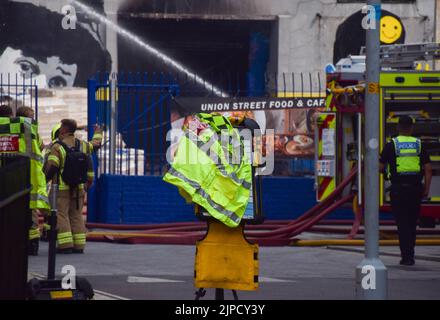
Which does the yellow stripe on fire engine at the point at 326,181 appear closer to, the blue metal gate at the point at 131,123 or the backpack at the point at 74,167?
the blue metal gate at the point at 131,123

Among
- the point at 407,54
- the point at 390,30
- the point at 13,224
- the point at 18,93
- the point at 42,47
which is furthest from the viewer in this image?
the point at 390,30

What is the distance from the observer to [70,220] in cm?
1547

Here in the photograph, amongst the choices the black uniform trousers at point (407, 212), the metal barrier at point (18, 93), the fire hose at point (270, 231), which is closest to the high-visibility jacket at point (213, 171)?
the black uniform trousers at point (407, 212)

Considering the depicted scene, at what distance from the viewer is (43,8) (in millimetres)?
27641

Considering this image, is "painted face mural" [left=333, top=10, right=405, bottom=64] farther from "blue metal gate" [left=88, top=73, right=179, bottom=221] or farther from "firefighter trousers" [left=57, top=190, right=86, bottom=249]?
"firefighter trousers" [left=57, top=190, right=86, bottom=249]

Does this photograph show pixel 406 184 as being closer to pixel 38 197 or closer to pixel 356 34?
pixel 38 197

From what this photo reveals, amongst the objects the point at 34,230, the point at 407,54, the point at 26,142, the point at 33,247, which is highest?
the point at 407,54

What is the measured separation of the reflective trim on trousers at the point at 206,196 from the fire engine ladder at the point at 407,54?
8.92 metres

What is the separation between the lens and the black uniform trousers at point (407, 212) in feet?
46.4

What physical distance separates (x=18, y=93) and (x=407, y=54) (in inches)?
322

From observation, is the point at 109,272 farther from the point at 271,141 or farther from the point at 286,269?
the point at 271,141

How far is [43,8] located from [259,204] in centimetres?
1893

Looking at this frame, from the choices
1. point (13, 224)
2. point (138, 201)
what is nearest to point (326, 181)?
point (138, 201)
